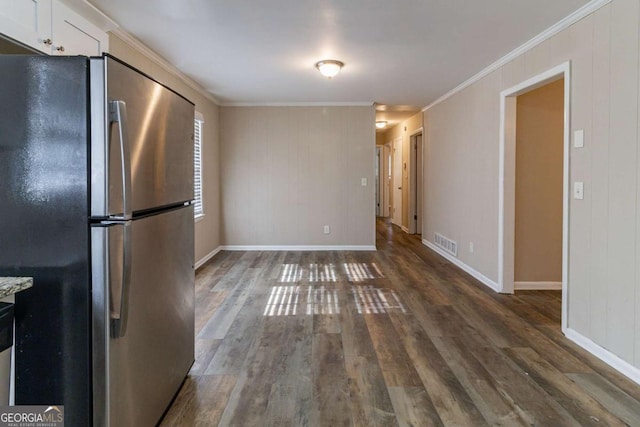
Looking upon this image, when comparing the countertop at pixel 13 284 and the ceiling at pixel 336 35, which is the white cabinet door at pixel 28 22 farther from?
the countertop at pixel 13 284

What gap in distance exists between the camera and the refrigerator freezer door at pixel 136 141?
4.60ft

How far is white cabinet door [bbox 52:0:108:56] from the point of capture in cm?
216

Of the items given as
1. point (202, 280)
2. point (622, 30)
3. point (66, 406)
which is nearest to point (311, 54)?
point (622, 30)

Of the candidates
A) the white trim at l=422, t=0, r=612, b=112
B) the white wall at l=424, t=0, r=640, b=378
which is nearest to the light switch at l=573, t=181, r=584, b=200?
the white wall at l=424, t=0, r=640, b=378

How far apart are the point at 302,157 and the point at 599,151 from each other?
4.51m

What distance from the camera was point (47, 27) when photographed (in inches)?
81.8

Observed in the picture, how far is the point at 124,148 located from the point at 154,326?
2.77ft

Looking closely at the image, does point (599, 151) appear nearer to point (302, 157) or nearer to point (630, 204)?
point (630, 204)

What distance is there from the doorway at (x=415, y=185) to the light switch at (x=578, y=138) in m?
5.11

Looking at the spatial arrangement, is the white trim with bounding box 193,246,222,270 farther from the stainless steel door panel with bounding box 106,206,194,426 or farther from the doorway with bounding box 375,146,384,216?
the doorway with bounding box 375,146,384,216

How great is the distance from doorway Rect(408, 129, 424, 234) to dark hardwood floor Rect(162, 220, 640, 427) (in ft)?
12.5

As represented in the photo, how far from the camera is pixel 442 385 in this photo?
7.43 ft

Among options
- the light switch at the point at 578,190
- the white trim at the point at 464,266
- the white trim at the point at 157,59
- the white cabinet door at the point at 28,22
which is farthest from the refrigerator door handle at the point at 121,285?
the white trim at the point at 464,266

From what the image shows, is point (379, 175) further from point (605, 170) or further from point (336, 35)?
point (605, 170)
